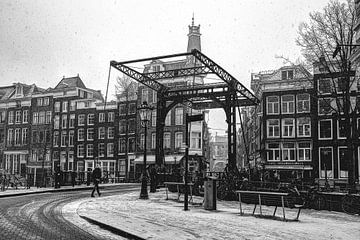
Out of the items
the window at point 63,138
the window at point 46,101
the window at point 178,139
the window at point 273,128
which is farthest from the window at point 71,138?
the window at point 273,128

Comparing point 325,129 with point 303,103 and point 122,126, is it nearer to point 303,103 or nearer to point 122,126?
point 303,103

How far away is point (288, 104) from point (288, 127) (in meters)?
2.48

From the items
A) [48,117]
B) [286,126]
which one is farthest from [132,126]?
[286,126]

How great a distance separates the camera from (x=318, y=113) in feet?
139

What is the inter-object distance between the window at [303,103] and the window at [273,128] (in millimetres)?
2680

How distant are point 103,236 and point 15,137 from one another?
63867 millimetres

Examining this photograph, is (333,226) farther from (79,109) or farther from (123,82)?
(79,109)

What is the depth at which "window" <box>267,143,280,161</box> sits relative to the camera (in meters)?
45.5

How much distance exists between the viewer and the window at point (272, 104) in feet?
151

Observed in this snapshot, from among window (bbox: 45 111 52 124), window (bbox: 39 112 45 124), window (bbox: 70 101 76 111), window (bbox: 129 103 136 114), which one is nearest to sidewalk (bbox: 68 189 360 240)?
window (bbox: 129 103 136 114)

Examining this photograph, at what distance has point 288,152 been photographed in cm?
4481

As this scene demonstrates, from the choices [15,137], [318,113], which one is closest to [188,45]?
[318,113]

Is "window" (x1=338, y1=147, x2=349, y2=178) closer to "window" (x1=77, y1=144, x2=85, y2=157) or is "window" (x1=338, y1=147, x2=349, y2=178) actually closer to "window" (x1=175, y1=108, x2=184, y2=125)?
"window" (x1=175, y1=108, x2=184, y2=125)

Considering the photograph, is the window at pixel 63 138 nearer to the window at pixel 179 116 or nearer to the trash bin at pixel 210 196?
the window at pixel 179 116
